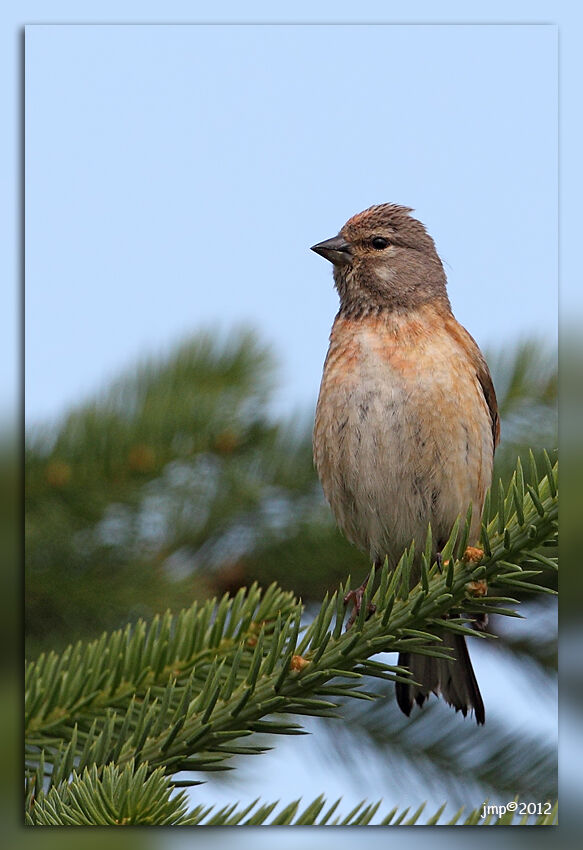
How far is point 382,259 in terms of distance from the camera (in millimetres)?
2881

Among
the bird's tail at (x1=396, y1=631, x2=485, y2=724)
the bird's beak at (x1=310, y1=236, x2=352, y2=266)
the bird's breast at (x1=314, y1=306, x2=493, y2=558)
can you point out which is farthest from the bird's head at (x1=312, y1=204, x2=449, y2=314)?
the bird's tail at (x1=396, y1=631, x2=485, y2=724)

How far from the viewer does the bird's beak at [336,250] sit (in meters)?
2.84

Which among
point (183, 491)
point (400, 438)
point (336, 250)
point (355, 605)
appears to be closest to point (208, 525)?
point (183, 491)

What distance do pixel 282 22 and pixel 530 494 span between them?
1.51 meters

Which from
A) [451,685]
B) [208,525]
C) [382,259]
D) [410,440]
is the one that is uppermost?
[382,259]

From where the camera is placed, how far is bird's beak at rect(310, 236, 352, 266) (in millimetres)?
2844

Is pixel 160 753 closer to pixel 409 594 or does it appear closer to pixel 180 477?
pixel 409 594

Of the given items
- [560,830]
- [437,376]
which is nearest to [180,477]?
[437,376]

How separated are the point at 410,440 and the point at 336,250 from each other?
70 centimetres

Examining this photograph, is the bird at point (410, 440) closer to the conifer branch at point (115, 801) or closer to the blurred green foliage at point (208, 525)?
the blurred green foliage at point (208, 525)

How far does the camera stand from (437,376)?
2.49 m

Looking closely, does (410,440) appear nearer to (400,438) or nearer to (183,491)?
(400,438)

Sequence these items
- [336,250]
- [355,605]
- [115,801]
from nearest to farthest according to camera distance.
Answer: [115,801]
[355,605]
[336,250]

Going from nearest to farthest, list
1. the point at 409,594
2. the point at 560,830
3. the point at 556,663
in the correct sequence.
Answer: the point at 409,594
the point at 560,830
the point at 556,663
